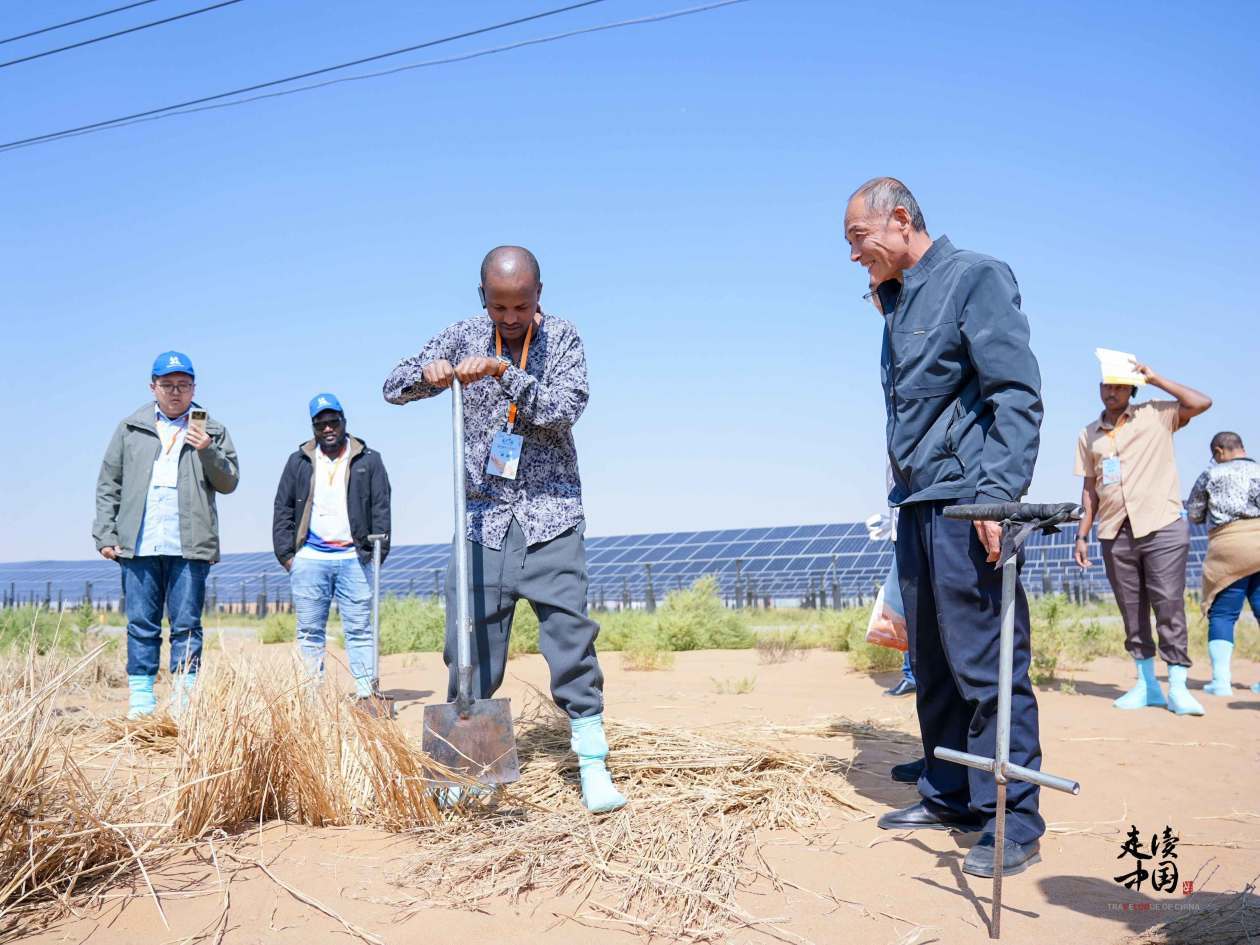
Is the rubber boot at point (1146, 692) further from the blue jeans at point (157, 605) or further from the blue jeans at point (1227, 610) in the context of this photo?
the blue jeans at point (157, 605)

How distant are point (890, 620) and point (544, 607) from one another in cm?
127

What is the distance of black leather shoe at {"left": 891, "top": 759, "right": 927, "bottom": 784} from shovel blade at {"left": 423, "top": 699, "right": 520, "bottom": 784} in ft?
5.30

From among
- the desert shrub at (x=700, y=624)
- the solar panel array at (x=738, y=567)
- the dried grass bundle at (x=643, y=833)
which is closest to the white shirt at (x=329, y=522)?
the dried grass bundle at (x=643, y=833)

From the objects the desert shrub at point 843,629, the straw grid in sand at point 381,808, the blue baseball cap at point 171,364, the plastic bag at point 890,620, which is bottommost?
the desert shrub at point 843,629

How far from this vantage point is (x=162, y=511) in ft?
17.4

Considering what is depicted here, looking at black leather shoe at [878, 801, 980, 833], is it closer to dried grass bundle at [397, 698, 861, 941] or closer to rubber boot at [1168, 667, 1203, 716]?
dried grass bundle at [397, 698, 861, 941]

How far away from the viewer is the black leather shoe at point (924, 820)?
3.38 metres

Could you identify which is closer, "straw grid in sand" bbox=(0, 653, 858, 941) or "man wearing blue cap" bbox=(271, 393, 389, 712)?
"straw grid in sand" bbox=(0, 653, 858, 941)

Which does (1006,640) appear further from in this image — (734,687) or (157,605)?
(734,687)

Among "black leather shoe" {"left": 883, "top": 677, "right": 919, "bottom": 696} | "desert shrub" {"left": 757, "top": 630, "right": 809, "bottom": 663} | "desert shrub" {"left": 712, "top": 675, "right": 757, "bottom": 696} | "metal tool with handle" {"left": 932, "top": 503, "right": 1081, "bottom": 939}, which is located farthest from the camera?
"desert shrub" {"left": 757, "top": 630, "right": 809, "bottom": 663}

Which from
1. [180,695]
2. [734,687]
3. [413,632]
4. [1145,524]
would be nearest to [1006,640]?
[180,695]

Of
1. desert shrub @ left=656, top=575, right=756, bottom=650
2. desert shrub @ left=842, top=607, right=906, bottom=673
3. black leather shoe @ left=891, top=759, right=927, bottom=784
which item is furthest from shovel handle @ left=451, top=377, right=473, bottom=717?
desert shrub @ left=656, top=575, right=756, bottom=650

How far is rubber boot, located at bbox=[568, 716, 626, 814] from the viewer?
333 cm

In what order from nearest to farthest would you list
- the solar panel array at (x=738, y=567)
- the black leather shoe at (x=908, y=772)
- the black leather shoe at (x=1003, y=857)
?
the black leather shoe at (x=1003, y=857) → the black leather shoe at (x=908, y=772) → the solar panel array at (x=738, y=567)
